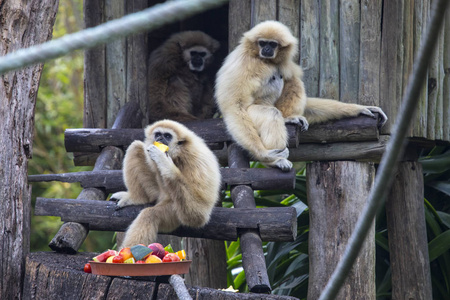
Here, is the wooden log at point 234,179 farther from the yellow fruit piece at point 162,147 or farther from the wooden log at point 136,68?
the wooden log at point 136,68

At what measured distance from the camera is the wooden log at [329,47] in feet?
19.7

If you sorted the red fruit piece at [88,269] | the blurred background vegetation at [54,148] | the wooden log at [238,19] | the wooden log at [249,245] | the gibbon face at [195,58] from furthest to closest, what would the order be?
1. the blurred background vegetation at [54,148]
2. the gibbon face at [195,58]
3. the wooden log at [238,19]
4. the wooden log at [249,245]
5. the red fruit piece at [88,269]

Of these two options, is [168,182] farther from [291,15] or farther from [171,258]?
[291,15]

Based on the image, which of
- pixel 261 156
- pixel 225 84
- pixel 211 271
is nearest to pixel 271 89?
pixel 225 84

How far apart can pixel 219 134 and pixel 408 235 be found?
2450 millimetres

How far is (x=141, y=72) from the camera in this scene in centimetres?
701

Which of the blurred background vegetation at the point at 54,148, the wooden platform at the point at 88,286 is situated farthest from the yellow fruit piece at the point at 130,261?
the blurred background vegetation at the point at 54,148

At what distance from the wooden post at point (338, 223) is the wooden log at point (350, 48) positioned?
0.84m

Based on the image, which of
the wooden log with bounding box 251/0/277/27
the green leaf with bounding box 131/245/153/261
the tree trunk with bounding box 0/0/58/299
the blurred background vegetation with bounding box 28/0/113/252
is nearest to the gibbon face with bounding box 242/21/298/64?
the wooden log with bounding box 251/0/277/27

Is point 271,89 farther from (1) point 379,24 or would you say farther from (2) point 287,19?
(1) point 379,24

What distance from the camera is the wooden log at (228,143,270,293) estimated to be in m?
3.95

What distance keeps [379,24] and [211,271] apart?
11.7ft

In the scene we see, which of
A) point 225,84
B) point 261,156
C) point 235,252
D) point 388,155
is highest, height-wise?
point 225,84

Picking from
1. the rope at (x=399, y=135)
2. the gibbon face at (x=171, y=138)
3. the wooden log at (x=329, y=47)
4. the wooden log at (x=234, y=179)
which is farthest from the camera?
the wooden log at (x=329, y=47)
